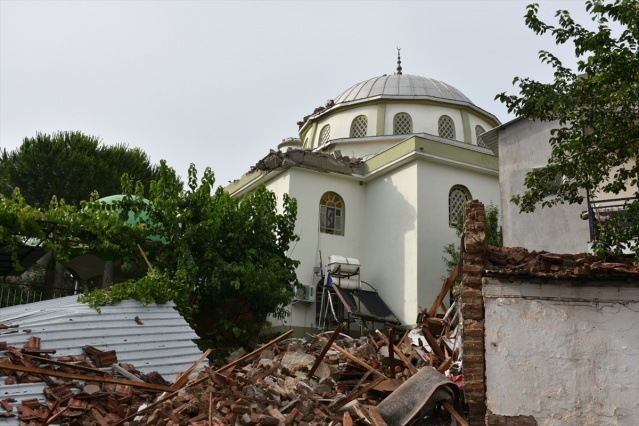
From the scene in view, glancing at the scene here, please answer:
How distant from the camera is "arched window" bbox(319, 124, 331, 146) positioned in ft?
85.8

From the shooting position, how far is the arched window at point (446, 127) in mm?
24875

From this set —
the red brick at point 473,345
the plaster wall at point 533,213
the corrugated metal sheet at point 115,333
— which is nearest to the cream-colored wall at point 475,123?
the plaster wall at point 533,213

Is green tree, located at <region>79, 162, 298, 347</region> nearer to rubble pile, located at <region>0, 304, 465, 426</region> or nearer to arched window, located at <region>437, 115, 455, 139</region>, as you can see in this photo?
rubble pile, located at <region>0, 304, 465, 426</region>

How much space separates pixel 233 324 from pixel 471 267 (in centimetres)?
874

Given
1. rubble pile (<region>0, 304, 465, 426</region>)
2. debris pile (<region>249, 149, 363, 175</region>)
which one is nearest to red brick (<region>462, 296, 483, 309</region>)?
rubble pile (<region>0, 304, 465, 426</region>)

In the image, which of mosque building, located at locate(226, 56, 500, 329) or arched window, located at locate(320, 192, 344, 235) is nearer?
mosque building, located at locate(226, 56, 500, 329)

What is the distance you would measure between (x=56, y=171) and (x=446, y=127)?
16.0 m

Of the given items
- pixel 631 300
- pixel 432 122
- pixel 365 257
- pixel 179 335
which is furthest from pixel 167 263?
pixel 432 122

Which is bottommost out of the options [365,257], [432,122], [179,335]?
[179,335]

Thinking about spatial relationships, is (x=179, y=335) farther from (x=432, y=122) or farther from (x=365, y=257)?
(x=432, y=122)

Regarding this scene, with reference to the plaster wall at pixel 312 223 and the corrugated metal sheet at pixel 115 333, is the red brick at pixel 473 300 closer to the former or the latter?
the corrugated metal sheet at pixel 115 333

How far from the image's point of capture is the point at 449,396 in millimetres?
8203

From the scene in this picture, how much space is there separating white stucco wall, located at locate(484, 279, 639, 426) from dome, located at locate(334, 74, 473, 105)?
58.5 ft

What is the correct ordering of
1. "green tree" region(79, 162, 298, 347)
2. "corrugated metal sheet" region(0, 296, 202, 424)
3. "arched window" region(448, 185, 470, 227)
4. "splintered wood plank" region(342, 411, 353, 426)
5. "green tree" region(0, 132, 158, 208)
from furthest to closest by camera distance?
"green tree" region(0, 132, 158, 208) → "arched window" region(448, 185, 470, 227) → "green tree" region(79, 162, 298, 347) → "corrugated metal sheet" region(0, 296, 202, 424) → "splintered wood plank" region(342, 411, 353, 426)
